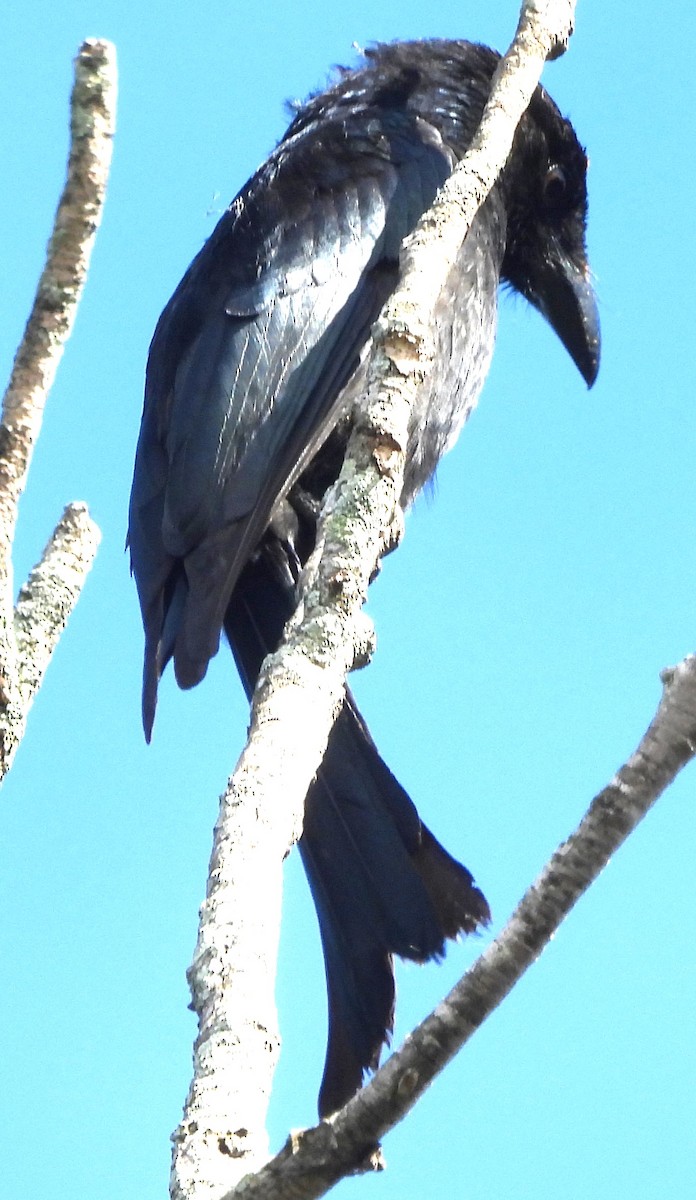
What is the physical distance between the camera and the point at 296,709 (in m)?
2.37

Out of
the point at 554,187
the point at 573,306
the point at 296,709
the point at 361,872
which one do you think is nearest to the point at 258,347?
the point at 361,872

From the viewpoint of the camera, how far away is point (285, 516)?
438 centimetres

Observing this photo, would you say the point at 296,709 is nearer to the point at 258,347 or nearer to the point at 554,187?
the point at 258,347

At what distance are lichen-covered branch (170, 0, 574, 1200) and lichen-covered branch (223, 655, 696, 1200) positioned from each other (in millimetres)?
120

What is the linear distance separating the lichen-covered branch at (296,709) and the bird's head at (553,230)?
185 cm

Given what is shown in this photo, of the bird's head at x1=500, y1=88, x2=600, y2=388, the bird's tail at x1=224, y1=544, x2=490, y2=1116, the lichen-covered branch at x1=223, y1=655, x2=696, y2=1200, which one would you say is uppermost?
the bird's head at x1=500, y1=88, x2=600, y2=388

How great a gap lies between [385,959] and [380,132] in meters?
2.51

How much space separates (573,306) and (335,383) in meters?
1.56

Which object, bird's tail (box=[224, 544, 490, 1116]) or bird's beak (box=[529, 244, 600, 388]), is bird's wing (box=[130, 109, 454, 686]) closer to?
bird's tail (box=[224, 544, 490, 1116])

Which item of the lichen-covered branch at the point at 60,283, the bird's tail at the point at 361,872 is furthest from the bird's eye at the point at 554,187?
the lichen-covered branch at the point at 60,283

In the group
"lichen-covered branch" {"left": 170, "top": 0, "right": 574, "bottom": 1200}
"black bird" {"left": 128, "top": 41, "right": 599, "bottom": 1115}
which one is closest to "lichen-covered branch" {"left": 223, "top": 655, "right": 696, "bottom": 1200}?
"lichen-covered branch" {"left": 170, "top": 0, "right": 574, "bottom": 1200}

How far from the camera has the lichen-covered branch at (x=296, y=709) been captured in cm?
181

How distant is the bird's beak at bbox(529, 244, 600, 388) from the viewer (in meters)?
5.40

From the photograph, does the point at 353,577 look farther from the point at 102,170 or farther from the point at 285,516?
the point at 285,516
